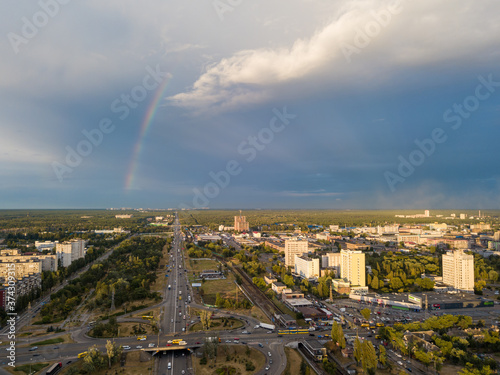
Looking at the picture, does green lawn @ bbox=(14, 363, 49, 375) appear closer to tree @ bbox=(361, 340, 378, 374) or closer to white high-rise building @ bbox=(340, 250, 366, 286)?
tree @ bbox=(361, 340, 378, 374)

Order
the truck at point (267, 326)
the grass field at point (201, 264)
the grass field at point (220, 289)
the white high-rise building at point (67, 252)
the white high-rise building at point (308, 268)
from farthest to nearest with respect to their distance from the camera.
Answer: the white high-rise building at point (67, 252) → the grass field at point (201, 264) → the white high-rise building at point (308, 268) → the grass field at point (220, 289) → the truck at point (267, 326)

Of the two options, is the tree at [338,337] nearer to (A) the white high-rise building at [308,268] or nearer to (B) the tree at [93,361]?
(B) the tree at [93,361]

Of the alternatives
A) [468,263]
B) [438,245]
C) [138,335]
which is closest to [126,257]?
[138,335]

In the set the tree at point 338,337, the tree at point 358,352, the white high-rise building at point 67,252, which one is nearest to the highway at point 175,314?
the tree at point 338,337

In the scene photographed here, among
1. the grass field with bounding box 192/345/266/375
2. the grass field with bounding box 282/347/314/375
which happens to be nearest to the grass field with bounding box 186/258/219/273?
the grass field with bounding box 192/345/266/375

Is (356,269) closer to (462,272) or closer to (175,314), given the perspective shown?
(462,272)

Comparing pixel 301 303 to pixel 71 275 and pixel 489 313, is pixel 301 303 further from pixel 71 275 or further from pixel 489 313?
pixel 71 275
